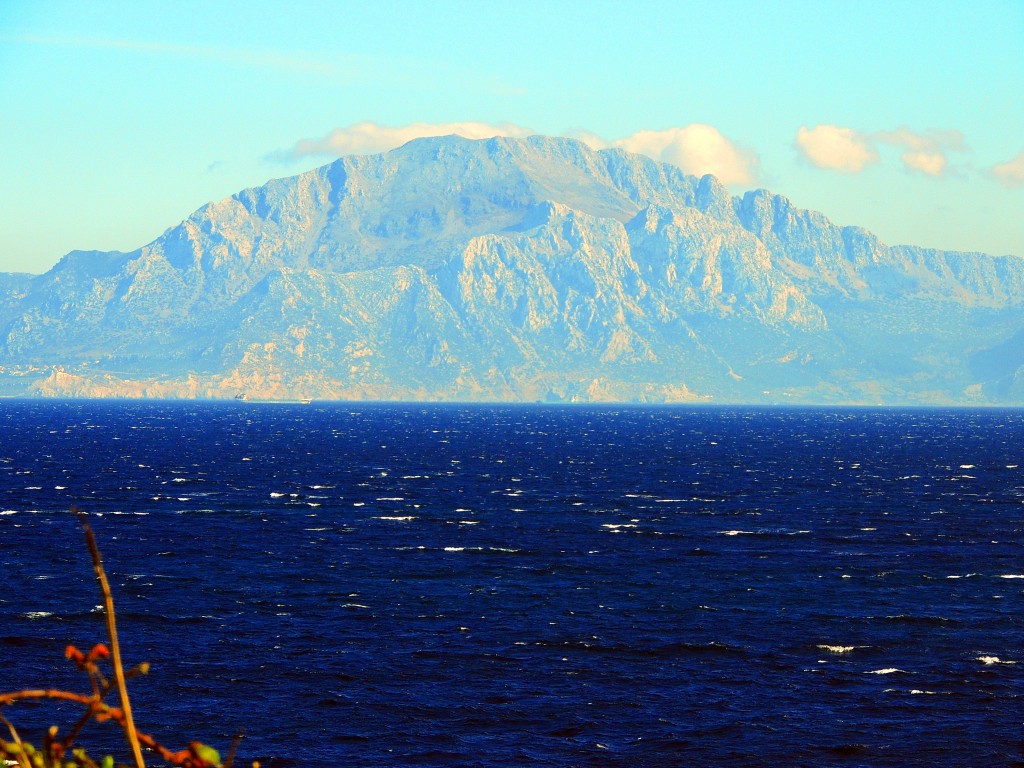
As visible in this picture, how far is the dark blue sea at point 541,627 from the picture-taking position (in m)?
43.5

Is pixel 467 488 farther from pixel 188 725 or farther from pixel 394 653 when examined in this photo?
pixel 188 725

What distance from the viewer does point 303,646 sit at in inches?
2190

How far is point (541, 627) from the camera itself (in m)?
60.2

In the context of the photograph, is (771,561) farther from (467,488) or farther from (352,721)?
(467,488)

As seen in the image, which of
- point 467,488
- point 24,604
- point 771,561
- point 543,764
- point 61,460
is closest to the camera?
point 543,764

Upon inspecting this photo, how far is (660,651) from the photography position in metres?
55.7

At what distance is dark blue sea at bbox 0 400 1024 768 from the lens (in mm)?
43500

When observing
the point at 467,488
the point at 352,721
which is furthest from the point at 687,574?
the point at 467,488

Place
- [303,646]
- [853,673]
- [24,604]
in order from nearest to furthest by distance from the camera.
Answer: [853,673] < [303,646] < [24,604]

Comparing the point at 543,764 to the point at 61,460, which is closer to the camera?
the point at 543,764

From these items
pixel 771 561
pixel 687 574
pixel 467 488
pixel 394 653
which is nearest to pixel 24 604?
pixel 394 653

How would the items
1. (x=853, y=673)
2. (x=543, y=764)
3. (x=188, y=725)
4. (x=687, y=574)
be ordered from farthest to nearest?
(x=687, y=574)
(x=853, y=673)
(x=188, y=725)
(x=543, y=764)

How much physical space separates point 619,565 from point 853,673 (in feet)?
95.7

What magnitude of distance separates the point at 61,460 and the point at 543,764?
153720mm
